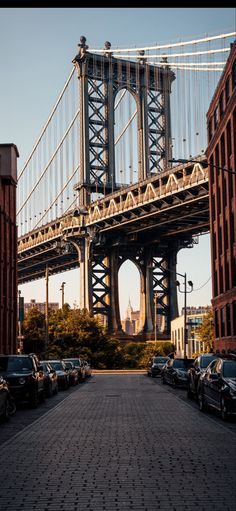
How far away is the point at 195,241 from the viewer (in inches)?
4048

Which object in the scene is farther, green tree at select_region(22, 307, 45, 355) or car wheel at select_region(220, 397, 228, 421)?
green tree at select_region(22, 307, 45, 355)

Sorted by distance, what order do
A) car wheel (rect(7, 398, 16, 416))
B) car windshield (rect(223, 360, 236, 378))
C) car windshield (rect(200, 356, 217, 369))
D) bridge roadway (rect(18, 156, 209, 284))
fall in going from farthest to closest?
bridge roadway (rect(18, 156, 209, 284)) → car windshield (rect(200, 356, 217, 369)) → car wheel (rect(7, 398, 16, 416)) → car windshield (rect(223, 360, 236, 378))

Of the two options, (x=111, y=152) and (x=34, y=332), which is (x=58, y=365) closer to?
(x=34, y=332)

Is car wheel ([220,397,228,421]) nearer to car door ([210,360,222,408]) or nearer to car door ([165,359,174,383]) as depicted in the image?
car door ([210,360,222,408])

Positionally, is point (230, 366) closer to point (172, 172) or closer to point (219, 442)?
point (219, 442)

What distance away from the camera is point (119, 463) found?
1012 cm

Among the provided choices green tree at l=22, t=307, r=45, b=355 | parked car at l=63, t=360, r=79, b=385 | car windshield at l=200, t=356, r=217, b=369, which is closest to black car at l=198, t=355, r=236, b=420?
car windshield at l=200, t=356, r=217, b=369

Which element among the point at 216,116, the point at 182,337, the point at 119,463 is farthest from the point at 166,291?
the point at 119,463

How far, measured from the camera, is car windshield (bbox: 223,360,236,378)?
17978 mm

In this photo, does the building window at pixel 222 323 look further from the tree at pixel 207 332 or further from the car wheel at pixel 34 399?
the car wheel at pixel 34 399

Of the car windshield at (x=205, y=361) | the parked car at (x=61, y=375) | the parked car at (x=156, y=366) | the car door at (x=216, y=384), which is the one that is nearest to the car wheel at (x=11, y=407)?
the car door at (x=216, y=384)

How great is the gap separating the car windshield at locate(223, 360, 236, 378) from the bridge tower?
68.7 m
